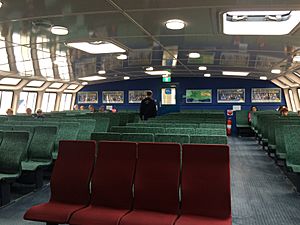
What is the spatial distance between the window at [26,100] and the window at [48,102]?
1.07 metres

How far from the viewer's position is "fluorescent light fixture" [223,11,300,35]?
4727mm

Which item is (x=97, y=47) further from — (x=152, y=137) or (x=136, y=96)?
(x=136, y=96)

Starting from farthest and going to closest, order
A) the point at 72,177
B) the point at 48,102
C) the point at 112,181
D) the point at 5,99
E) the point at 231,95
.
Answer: the point at 48,102, the point at 231,95, the point at 5,99, the point at 72,177, the point at 112,181

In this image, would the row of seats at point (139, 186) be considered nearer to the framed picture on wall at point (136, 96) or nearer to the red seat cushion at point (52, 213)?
the red seat cushion at point (52, 213)

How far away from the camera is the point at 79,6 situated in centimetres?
427

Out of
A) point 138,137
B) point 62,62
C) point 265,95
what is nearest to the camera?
point 138,137

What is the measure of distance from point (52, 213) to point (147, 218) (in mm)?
957

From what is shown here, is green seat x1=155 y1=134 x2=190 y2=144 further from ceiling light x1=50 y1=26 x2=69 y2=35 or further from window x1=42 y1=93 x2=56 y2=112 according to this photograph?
window x1=42 y1=93 x2=56 y2=112

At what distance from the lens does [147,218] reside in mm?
2764

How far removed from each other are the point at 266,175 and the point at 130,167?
4.41m

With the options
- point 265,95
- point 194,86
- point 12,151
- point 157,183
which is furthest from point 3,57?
point 265,95

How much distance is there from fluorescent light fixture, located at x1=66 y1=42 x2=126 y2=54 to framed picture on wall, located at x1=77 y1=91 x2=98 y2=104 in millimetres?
11323

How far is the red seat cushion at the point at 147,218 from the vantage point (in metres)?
2.68

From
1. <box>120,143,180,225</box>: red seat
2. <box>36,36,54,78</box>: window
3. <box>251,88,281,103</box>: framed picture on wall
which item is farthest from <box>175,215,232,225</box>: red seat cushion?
<box>251,88,281,103</box>: framed picture on wall
